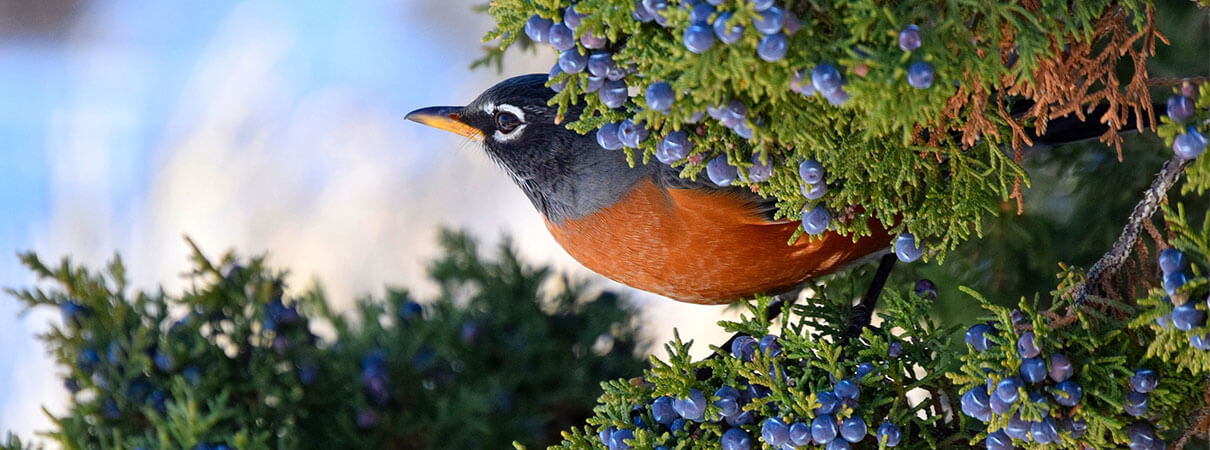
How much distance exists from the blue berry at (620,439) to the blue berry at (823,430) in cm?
20

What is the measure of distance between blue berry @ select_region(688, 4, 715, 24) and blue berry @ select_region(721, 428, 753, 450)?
1.48ft

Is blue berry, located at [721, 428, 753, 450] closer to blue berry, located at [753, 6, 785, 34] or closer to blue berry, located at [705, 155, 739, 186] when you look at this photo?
blue berry, located at [705, 155, 739, 186]

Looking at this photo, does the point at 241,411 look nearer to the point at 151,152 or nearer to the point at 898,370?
the point at 898,370

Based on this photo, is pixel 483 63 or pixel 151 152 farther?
pixel 151 152

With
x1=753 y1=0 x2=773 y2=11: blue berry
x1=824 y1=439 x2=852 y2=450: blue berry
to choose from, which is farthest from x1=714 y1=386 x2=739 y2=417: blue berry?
x1=753 y1=0 x2=773 y2=11: blue berry

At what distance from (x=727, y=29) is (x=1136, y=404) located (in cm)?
51

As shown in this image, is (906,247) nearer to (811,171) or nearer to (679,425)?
(811,171)

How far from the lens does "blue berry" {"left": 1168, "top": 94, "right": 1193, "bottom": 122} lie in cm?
77

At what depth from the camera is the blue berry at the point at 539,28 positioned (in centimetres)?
86

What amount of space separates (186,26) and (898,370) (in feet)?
15.9

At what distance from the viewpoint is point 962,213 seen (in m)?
0.93

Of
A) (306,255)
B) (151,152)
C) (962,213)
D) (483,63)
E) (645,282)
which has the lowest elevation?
(962,213)

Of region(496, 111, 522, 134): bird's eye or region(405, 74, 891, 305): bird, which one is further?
region(496, 111, 522, 134): bird's eye

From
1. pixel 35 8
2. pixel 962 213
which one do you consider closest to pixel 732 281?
pixel 962 213
